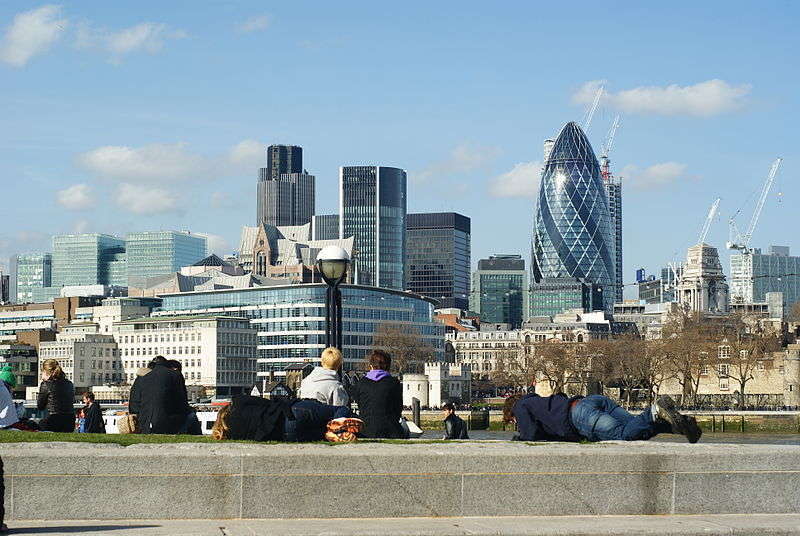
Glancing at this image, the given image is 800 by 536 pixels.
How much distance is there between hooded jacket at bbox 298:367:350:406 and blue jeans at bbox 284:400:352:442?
1453mm

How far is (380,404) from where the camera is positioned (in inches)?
800

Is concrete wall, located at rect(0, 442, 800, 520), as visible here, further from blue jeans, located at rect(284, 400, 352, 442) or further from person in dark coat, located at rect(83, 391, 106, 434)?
person in dark coat, located at rect(83, 391, 106, 434)

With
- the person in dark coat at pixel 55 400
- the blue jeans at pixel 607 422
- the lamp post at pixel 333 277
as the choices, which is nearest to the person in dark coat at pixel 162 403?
the person in dark coat at pixel 55 400

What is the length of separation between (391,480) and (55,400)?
28.6 ft

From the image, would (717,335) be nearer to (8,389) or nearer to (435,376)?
(435,376)

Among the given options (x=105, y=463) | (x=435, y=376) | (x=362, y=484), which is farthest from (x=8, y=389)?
(x=435, y=376)

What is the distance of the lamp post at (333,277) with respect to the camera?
27.8 m

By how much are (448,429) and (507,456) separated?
12374 mm

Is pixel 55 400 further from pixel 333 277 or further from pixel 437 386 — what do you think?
pixel 437 386

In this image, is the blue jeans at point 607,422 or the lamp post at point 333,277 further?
the lamp post at point 333,277

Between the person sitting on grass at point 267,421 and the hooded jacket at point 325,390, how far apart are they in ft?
5.80

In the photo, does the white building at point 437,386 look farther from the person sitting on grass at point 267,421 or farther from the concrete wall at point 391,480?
the concrete wall at point 391,480

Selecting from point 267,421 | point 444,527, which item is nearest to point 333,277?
point 267,421

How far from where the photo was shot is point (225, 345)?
19338cm
